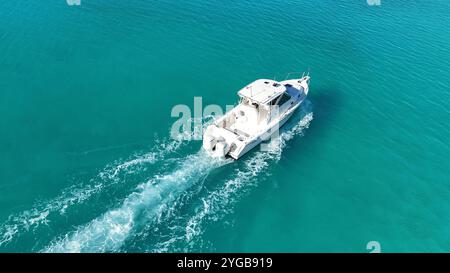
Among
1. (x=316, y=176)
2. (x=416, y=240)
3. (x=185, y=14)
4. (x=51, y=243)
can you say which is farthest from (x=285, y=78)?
(x=51, y=243)

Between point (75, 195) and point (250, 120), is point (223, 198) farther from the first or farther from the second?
point (75, 195)

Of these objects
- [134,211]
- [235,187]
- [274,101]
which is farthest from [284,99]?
[134,211]

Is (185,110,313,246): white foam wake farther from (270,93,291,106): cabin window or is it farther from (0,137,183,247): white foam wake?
(0,137,183,247): white foam wake

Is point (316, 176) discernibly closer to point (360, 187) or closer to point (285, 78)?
point (360, 187)

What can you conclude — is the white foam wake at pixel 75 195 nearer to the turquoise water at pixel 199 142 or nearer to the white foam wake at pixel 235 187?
the turquoise water at pixel 199 142

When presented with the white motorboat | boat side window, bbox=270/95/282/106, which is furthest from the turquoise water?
boat side window, bbox=270/95/282/106

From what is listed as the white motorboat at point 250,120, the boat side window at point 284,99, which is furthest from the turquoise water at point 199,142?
the boat side window at point 284,99
